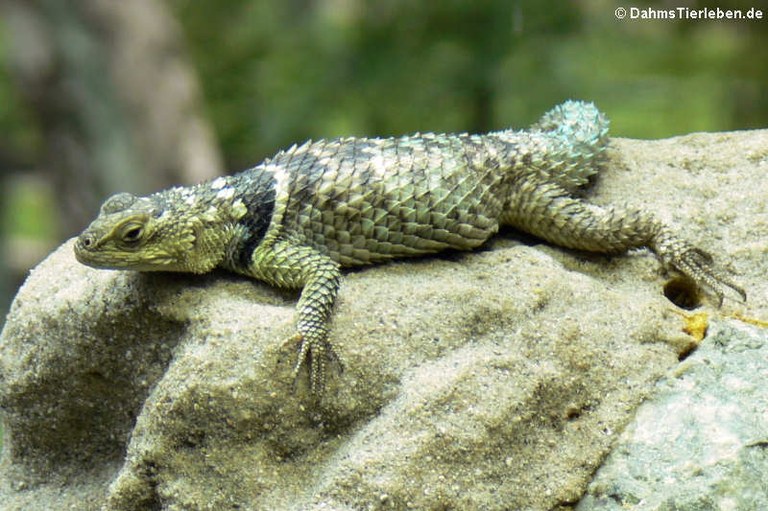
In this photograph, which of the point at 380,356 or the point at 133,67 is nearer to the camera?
the point at 380,356

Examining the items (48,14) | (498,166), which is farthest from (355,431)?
(48,14)

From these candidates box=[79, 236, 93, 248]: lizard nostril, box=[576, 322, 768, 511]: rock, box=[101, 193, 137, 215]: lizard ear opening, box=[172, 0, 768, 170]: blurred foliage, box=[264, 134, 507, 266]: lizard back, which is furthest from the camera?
box=[172, 0, 768, 170]: blurred foliage

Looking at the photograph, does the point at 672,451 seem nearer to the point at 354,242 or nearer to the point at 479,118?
the point at 354,242

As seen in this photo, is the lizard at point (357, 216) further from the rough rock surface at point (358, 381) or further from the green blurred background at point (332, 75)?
the green blurred background at point (332, 75)

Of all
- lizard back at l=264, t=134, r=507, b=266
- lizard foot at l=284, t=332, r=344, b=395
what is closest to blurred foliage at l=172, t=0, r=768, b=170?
lizard back at l=264, t=134, r=507, b=266

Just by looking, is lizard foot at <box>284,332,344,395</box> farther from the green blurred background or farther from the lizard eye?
the green blurred background

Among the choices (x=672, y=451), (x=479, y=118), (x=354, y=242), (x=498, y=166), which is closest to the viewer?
(x=672, y=451)
